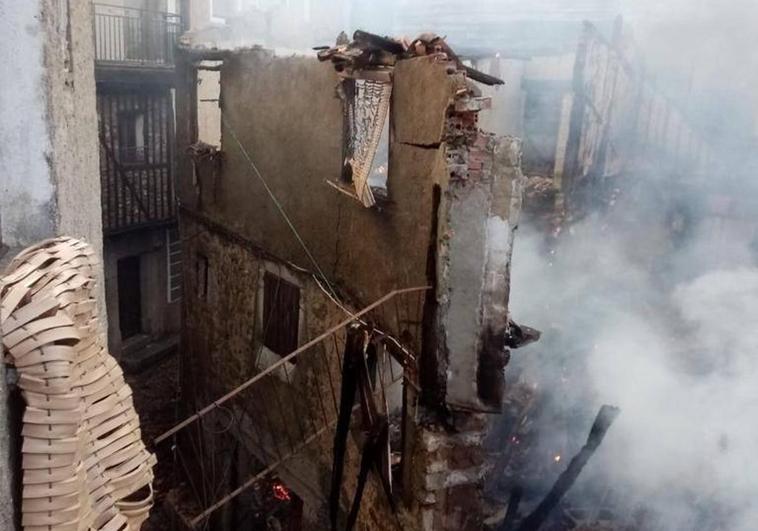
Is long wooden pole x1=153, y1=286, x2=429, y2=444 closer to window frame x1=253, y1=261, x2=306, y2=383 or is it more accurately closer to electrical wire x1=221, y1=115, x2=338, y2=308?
electrical wire x1=221, y1=115, x2=338, y2=308

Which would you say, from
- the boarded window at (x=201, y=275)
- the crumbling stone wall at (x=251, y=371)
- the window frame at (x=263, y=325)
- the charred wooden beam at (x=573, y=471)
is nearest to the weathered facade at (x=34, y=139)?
the crumbling stone wall at (x=251, y=371)

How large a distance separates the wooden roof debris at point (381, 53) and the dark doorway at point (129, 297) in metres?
11.5

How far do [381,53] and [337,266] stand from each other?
96.7 inches

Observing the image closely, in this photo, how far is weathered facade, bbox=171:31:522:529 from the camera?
553 centimetres

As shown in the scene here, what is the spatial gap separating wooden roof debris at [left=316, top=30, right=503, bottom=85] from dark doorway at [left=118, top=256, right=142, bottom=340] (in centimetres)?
1147

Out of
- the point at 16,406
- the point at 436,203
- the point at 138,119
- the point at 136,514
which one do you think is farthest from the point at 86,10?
the point at 138,119

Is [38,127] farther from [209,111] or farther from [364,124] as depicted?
[209,111]

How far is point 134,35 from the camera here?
53.7 feet

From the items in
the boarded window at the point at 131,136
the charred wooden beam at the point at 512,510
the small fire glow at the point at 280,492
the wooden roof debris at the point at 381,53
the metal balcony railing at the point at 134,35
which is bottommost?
the small fire glow at the point at 280,492

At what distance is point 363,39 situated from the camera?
590 centimetres

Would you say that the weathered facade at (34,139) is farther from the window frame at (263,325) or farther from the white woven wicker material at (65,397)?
the window frame at (263,325)

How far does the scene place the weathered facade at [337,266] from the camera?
5531 millimetres

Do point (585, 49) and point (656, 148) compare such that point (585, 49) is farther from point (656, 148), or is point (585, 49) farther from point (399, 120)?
point (399, 120)

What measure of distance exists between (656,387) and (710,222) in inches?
190
